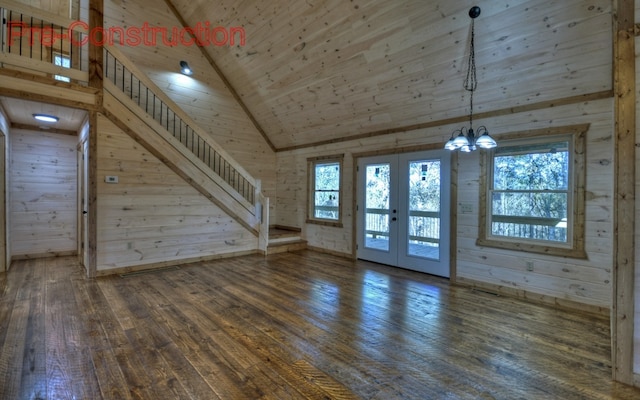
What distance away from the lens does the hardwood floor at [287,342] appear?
1.96 meters

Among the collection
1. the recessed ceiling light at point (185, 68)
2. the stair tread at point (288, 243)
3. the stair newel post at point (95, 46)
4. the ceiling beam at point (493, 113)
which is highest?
the recessed ceiling light at point (185, 68)

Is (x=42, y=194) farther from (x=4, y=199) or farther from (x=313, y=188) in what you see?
(x=313, y=188)

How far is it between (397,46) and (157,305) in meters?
4.48

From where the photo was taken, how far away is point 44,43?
5.73 metres

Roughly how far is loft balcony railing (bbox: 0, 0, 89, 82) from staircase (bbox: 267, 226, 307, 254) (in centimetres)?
418

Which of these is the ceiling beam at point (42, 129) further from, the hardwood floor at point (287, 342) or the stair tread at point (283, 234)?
the stair tread at point (283, 234)

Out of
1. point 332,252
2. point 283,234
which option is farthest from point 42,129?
point 332,252

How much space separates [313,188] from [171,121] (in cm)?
348

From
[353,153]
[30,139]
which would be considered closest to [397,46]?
[353,153]

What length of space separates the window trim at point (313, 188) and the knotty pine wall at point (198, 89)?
138 centimetres

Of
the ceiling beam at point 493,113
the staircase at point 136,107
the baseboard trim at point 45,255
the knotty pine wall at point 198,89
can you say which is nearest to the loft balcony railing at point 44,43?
the staircase at point 136,107

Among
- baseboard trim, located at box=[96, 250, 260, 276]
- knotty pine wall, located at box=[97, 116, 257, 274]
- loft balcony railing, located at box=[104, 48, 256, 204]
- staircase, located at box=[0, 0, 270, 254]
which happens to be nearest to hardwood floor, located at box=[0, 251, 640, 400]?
baseboard trim, located at box=[96, 250, 260, 276]

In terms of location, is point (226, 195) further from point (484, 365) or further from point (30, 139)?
point (484, 365)

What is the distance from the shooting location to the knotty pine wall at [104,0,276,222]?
5.94m
